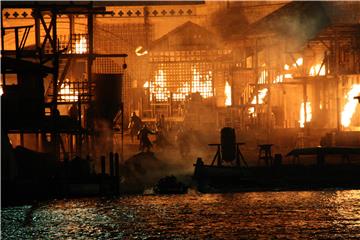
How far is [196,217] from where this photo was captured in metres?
21.2

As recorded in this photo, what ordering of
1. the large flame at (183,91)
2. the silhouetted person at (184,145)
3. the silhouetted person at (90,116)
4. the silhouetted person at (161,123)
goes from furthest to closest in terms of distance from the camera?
the large flame at (183,91), the silhouetted person at (161,123), the silhouetted person at (90,116), the silhouetted person at (184,145)

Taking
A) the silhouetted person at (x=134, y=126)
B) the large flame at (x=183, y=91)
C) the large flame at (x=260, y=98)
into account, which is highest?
the large flame at (x=183, y=91)

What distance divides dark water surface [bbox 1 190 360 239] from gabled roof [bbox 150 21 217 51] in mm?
23130

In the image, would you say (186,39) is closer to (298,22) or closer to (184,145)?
(298,22)

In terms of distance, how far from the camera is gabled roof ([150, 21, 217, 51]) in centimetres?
4919

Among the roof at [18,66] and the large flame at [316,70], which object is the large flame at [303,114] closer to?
the large flame at [316,70]

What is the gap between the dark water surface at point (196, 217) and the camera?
18.6m

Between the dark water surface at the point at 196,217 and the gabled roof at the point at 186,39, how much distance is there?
23.1 m

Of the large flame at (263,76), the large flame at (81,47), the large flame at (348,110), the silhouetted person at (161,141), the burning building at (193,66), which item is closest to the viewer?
the burning building at (193,66)

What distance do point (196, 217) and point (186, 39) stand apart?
28.9 meters

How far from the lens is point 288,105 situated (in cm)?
4578

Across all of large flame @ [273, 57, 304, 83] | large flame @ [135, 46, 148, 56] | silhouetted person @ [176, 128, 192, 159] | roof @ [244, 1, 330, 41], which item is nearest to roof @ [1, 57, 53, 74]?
silhouetted person @ [176, 128, 192, 159]

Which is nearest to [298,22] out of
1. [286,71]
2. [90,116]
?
[286,71]

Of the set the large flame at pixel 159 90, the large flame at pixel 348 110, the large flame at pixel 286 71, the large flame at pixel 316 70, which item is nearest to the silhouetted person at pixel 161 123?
the large flame at pixel 159 90
